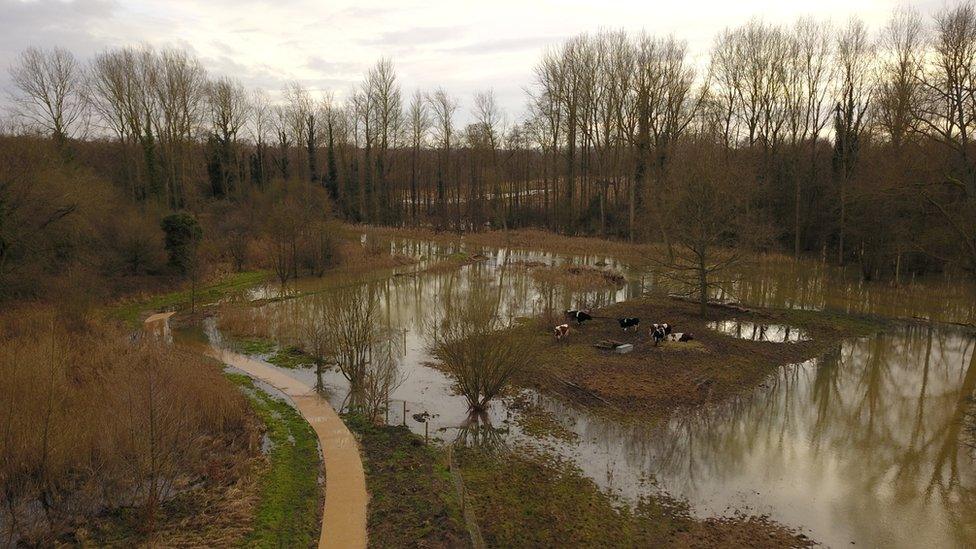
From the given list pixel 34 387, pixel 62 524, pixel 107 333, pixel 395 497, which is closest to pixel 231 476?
pixel 62 524

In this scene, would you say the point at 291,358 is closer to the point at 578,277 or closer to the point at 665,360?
the point at 665,360

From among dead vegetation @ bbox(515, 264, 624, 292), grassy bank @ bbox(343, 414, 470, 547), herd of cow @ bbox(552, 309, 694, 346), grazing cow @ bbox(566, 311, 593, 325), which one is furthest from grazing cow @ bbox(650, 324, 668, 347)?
dead vegetation @ bbox(515, 264, 624, 292)

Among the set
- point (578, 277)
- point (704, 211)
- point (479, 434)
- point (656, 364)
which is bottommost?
point (479, 434)

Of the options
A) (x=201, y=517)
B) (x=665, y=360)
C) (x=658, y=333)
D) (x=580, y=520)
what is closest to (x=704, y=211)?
(x=658, y=333)

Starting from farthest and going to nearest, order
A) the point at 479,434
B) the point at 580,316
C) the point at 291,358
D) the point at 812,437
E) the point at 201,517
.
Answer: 1. the point at 580,316
2. the point at 291,358
3. the point at 479,434
4. the point at 812,437
5. the point at 201,517

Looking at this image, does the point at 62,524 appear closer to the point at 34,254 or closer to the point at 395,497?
the point at 395,497

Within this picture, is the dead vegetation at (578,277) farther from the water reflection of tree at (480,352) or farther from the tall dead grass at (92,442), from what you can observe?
the tall dead grass at (92,442)

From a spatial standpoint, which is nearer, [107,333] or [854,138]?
→ [107,333]
